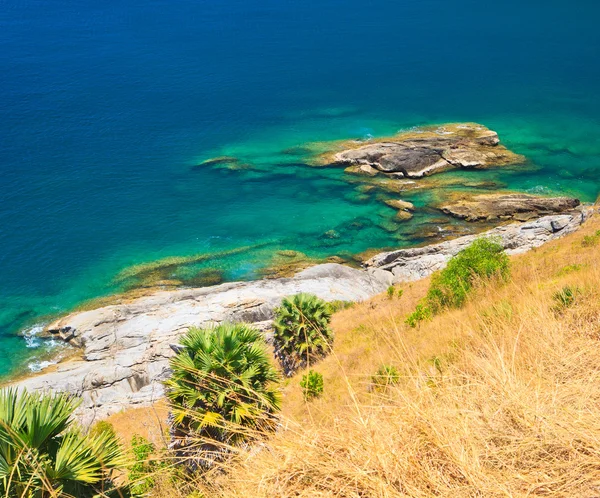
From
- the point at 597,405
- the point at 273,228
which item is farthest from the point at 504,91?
the point at 597,405

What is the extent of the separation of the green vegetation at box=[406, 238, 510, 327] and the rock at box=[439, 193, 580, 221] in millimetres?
17676

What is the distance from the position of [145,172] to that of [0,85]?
43.3 m

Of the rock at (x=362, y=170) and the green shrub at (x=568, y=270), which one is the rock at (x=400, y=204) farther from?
the green shrub at (x=568, y=270)

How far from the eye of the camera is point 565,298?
27.2 ft

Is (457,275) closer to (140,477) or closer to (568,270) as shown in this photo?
(568,270)

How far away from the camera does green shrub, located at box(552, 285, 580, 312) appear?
798 cm

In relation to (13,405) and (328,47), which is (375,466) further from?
(328,47)

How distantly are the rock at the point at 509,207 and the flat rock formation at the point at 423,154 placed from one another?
7500 millimetres

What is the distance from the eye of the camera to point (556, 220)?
128 feet

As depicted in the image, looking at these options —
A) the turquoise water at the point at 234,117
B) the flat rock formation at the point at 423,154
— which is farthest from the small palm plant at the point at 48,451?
the flat rock formation at the point at 423,154

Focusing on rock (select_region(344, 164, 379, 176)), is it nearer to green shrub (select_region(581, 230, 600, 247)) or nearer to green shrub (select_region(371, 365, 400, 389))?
green shrub (select_region(581, 230, 600, 247))

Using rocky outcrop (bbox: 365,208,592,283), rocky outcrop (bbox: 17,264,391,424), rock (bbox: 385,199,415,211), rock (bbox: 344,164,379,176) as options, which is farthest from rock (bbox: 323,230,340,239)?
rock (bbox: 344,164,379,176)

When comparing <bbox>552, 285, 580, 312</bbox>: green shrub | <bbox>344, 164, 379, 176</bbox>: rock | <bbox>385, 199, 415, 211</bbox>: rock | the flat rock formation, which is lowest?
<bbox>385, 199, 415, 211</bbox>: rock

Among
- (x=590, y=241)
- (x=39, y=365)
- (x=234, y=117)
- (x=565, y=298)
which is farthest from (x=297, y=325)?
(x=234, y=117)
